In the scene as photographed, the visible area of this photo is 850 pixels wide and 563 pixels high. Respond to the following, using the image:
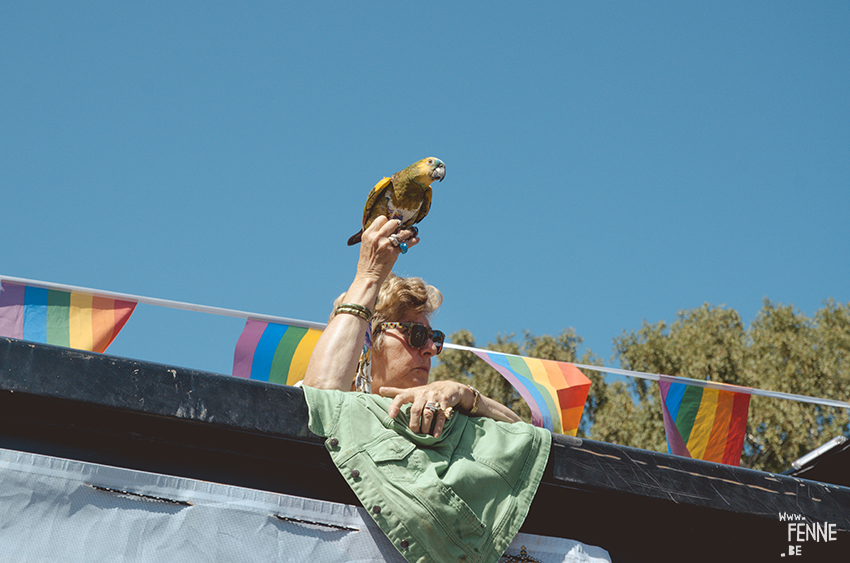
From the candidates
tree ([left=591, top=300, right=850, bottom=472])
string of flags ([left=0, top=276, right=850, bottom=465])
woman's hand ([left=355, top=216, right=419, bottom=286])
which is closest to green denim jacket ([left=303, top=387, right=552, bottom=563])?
woman's hand ([left=355, top=216, right=419, bottom=286])

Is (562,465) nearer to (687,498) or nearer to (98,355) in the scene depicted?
(687,498)

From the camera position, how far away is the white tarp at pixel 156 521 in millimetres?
1322

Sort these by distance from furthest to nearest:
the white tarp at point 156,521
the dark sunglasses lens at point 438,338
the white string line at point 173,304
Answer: the white string line at point 173,304 → the dark sunglasses lens at point 438,338 → the white tarp at point 156,521

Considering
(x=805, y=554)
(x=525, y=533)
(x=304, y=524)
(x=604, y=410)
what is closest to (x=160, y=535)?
(x=304, y=524)

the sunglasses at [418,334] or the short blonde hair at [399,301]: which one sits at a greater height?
the short blonde hair at [399,301]

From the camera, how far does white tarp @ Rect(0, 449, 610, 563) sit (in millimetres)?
1322

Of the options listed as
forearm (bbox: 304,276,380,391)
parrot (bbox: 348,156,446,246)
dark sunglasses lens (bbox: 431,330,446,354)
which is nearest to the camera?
forearm (bbox: 304,276,380,391)

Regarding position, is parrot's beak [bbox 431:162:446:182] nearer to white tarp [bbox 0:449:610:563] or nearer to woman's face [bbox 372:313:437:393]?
woman's face [bbox 372:313:437:393]

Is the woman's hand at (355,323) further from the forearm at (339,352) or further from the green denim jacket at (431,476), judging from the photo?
the green denim jacket at (431,476)

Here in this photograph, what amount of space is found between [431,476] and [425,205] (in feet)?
3.91

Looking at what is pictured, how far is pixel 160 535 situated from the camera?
1360 mm

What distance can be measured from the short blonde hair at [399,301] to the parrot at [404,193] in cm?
36

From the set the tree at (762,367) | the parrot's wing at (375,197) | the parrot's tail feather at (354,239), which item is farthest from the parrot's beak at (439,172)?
the tree at (762,367)

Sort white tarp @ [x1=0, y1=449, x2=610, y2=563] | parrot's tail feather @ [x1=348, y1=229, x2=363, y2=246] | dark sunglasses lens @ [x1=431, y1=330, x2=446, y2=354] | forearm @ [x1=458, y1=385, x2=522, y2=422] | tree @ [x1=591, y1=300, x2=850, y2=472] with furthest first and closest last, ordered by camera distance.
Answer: tree @ [x1=591, y1=300, x2=850, y2=472] < dark sunglasses lens @ [x1=431, y1=330, x2=446, y2=354] < parrot's tail feather @ [x1=348, y1=229, x2=363, y2=246] < forearm @ [x1=458, y1=385, x2=522, y2=422] < white tarp @ [x1=0, y1=449, x2=610, y2=563]
